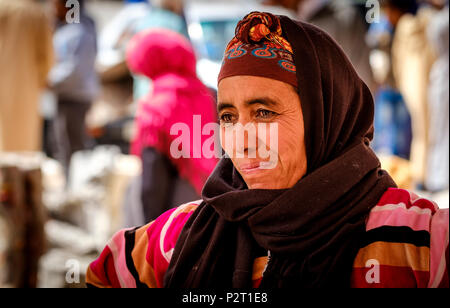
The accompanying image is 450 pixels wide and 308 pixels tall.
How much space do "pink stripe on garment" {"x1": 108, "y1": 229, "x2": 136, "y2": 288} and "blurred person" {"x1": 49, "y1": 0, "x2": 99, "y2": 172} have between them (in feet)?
10.7

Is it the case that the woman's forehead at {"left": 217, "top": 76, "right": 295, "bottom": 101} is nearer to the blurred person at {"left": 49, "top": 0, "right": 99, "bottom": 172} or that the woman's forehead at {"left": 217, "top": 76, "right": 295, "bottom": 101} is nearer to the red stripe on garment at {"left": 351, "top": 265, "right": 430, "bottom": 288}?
the red stripe on garment at {"left": 351, "top": 265, "right": 430, "bottom": 288}

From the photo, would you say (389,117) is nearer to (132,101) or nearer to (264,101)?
(264,101)

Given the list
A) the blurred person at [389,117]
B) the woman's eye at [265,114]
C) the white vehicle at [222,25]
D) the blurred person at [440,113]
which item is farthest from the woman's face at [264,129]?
the blurred person at [440,113]

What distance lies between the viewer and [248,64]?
1161 millimetres

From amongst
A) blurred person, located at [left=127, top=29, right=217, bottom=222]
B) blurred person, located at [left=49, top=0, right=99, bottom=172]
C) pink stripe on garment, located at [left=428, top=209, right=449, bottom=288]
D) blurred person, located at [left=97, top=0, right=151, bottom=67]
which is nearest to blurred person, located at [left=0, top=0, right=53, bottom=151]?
blurred person, located at [left=49, top=0, right=99, bottom=172]

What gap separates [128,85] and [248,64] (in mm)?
5892

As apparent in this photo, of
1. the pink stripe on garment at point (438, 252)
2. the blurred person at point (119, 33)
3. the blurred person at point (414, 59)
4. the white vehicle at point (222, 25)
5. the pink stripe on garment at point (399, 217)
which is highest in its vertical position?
the blurred person at point (119, 33)

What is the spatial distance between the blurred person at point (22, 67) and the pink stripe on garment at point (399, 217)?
4116 millimetres

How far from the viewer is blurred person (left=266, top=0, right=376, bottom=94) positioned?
1400 millimetres

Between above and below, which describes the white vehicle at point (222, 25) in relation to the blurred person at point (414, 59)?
below

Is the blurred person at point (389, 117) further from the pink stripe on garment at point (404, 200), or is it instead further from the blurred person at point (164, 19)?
the blurred person at point (164, 19)

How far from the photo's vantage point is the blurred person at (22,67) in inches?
183
